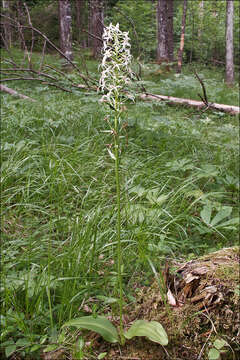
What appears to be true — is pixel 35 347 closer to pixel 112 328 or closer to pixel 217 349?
pixel 112 328

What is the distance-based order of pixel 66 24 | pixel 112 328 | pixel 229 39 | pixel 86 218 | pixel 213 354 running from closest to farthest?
pixel 213 354
pixel 112 328
pixel 86 218
pixel 66 24
pixel 229 39

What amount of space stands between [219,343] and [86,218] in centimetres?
121

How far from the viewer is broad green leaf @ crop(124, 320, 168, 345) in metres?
1.14

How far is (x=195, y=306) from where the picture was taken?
130cm

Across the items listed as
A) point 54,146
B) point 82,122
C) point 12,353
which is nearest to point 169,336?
point 12,353

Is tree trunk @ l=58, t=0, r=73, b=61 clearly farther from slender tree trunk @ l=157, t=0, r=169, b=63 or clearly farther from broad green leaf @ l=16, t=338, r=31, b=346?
broad green leaf @ l=16, t=338, r=31, b=346

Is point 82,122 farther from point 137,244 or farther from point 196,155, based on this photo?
point 137,244

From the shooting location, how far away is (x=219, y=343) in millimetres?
1181

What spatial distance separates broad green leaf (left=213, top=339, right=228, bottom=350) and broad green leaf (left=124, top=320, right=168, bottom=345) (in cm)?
20

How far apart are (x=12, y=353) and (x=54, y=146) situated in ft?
6.77

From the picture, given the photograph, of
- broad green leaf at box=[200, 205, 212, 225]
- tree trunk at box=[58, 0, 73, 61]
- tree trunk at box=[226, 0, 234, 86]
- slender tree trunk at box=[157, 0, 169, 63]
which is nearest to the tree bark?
slender tree trunk at box=[157, 0, 169, 63]

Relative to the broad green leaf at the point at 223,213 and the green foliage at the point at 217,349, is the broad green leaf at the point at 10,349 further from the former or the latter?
the broad green leaf at the point at 223,213

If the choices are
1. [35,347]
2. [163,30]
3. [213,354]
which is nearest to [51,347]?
[35,347]

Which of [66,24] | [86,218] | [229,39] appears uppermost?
[66,24]
